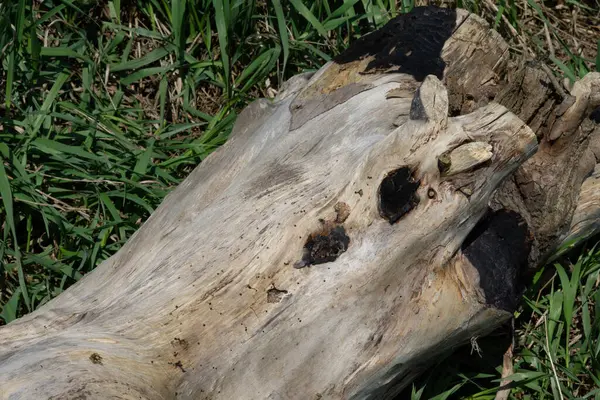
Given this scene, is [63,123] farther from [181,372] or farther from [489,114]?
[489,114]

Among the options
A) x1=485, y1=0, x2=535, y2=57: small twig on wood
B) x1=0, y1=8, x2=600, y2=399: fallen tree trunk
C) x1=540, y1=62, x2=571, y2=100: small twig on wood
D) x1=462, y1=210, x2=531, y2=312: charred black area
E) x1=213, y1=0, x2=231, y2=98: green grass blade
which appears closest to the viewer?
x1=0, y1=8, x2=600, y2=399: fallen tree trunk

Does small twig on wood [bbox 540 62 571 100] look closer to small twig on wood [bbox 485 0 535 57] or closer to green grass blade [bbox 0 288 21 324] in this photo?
small twig on wood [bbox 485 0 535 57]

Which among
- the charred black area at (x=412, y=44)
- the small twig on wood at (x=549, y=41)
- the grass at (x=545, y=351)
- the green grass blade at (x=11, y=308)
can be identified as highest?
the charred black area at (x=412, y=44)

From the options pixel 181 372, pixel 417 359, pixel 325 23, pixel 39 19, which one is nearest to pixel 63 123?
pixel 39 19

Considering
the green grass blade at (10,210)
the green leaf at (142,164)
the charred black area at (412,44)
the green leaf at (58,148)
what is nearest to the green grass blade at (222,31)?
the green leaf at (142,164)

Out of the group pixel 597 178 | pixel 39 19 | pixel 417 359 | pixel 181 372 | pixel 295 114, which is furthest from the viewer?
pixel 39 19

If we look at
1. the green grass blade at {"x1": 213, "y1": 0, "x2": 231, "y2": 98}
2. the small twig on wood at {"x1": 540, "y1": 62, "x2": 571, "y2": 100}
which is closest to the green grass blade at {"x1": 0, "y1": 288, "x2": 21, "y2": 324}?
the green grass blade at {"x1": 213, "y1": 0, "x2": 231, "y2": 98}

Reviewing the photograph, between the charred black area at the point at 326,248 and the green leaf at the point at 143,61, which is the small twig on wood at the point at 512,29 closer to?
the green leaf at the point at 143,61
